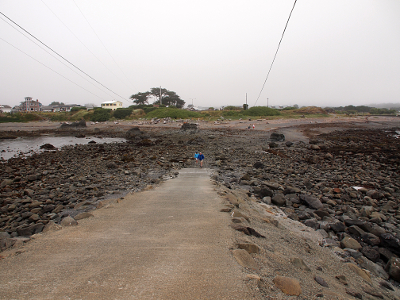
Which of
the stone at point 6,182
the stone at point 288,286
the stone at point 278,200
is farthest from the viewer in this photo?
the stone at point 6,182

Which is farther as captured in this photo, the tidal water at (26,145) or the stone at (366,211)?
the tidal water at (26,145)

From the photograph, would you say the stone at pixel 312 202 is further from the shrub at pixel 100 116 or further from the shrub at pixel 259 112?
the shrub at pixel 100 116

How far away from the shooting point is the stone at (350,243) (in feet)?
16.2

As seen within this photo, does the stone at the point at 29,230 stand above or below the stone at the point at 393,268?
above

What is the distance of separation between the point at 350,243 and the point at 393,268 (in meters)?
0.88

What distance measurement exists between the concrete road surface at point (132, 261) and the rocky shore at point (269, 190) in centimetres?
67

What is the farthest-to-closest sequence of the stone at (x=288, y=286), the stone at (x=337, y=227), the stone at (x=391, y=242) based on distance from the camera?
the stone at (x=337, y=227) < the stone at (x=391, y=242) < the stone at (x=288, y=286)

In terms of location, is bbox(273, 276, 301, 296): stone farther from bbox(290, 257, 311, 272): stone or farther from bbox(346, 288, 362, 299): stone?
bbox(346, 288, 362, 299): stone

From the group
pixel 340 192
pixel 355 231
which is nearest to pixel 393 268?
pixel 355 231

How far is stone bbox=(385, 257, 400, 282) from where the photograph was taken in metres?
4.10

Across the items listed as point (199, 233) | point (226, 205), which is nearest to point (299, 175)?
point (226, 205)

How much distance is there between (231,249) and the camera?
3.29 m

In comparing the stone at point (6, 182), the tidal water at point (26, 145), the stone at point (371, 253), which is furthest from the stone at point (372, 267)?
the tidal water at point (26, 145)

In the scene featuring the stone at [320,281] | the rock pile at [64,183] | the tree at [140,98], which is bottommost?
the rock pile at [64,183]
